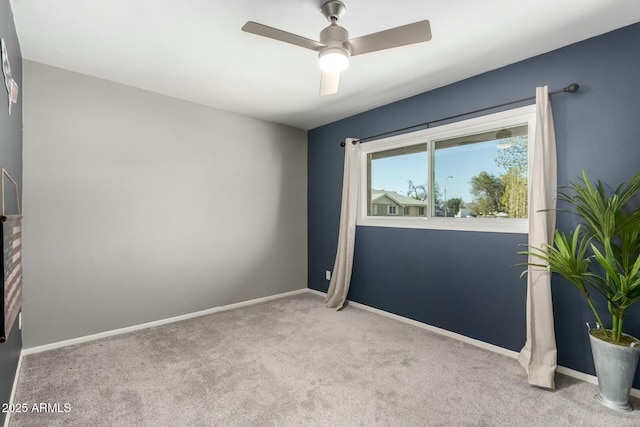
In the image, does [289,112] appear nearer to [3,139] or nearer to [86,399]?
[3,139]

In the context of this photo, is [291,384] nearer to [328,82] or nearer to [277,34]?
[328,82]

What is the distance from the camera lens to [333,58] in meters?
1.79

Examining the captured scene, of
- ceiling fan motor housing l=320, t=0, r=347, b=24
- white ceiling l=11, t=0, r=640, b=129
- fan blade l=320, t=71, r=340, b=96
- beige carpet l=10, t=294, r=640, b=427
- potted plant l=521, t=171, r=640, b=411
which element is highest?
white ceiling l=11, t=0, r=640, b=129

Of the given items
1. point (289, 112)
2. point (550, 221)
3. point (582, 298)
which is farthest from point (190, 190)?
point (582, 298)

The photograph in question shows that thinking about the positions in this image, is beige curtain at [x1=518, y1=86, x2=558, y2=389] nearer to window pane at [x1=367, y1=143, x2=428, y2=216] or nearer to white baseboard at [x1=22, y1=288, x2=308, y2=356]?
window pane at [x1=367, y1=143, x2=428, y2=216]

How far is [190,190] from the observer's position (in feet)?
11.1

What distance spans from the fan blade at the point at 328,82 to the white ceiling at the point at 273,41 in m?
0.31

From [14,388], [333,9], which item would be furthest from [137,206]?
[333,9]

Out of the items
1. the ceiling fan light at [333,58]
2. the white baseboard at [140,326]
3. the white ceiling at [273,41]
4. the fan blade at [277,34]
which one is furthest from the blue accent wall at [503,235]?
the fan blade at [277,34]

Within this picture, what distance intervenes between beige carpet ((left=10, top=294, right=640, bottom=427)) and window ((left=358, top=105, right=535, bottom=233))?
117cm

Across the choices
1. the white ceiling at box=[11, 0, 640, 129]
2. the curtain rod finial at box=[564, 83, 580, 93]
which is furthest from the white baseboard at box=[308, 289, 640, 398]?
the white ceiling at box=[11, 0, 640, 129]

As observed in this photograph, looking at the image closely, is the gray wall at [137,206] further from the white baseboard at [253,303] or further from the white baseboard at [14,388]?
the white baseboard at [14,388]

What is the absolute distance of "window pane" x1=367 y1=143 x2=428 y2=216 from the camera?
328cm

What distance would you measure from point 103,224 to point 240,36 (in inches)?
82.6
